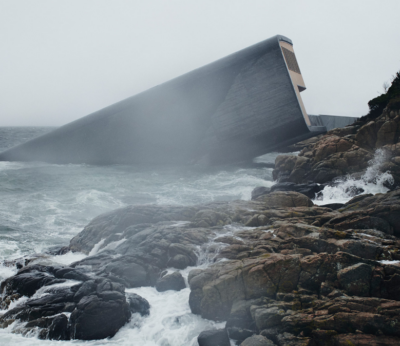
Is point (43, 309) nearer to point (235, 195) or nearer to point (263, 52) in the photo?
point (235, 195)

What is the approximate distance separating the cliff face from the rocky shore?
532 cm

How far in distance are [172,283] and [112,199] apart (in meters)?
11.2

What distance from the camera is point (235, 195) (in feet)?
59.6

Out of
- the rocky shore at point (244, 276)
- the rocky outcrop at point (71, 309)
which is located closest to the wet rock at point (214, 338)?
the rocky shore at point (244, 276)

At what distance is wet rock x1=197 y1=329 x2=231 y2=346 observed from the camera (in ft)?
20.2

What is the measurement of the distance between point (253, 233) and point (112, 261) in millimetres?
4433

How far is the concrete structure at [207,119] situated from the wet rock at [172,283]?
51.6 ft

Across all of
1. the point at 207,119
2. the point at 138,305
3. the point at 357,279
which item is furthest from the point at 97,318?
the point at 207,119

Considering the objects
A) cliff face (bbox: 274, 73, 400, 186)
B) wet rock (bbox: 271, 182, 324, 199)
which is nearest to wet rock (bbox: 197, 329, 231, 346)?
wet rock (bbox: 271, 182, 324, 199)

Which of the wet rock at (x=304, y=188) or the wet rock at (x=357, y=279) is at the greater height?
the wet rock at (x=304, y=188)

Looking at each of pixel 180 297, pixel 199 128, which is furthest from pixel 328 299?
pixel 199 128

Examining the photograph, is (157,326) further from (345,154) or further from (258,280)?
(345,154)

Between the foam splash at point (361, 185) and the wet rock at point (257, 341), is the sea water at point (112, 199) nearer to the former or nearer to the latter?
the foam splash at point (361, 185)

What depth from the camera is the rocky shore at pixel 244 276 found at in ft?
19.1
